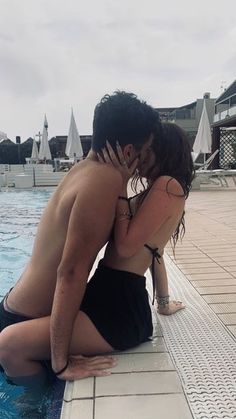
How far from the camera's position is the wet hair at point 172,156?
73.2 inches

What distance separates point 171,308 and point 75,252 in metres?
1.17

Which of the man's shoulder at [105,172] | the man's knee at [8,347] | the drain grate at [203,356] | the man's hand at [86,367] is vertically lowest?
the drain grate at [203,356]

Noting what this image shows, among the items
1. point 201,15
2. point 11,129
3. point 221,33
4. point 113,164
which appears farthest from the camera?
point 11,129

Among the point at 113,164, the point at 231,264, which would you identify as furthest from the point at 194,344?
the point at 231,264

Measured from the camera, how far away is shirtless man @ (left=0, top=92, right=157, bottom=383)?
65.0 inches

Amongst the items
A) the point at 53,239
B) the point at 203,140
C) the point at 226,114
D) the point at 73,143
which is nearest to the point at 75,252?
the point at 53,239

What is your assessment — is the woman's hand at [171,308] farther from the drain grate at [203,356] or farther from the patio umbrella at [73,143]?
the patio umbrella at [73,143]

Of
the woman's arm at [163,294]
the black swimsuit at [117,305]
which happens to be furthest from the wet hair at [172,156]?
the woman's arm at [163,294]

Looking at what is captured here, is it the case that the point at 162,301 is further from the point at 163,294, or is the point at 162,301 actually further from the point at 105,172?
the point at 105,172

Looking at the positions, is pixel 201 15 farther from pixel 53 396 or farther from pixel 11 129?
pixel 11 129

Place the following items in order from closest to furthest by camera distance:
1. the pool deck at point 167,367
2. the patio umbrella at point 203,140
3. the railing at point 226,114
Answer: the pool deck at point 167,367
the patio umbrella at point 203,140
the railing at point 226,114

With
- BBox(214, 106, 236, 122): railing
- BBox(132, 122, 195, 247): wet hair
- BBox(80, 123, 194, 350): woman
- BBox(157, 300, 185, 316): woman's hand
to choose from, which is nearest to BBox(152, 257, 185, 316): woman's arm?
BBox(157, 300, 185, 316): woman's hand

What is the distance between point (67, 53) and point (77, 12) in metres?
3.08

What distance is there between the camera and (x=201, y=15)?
7.66 metres
